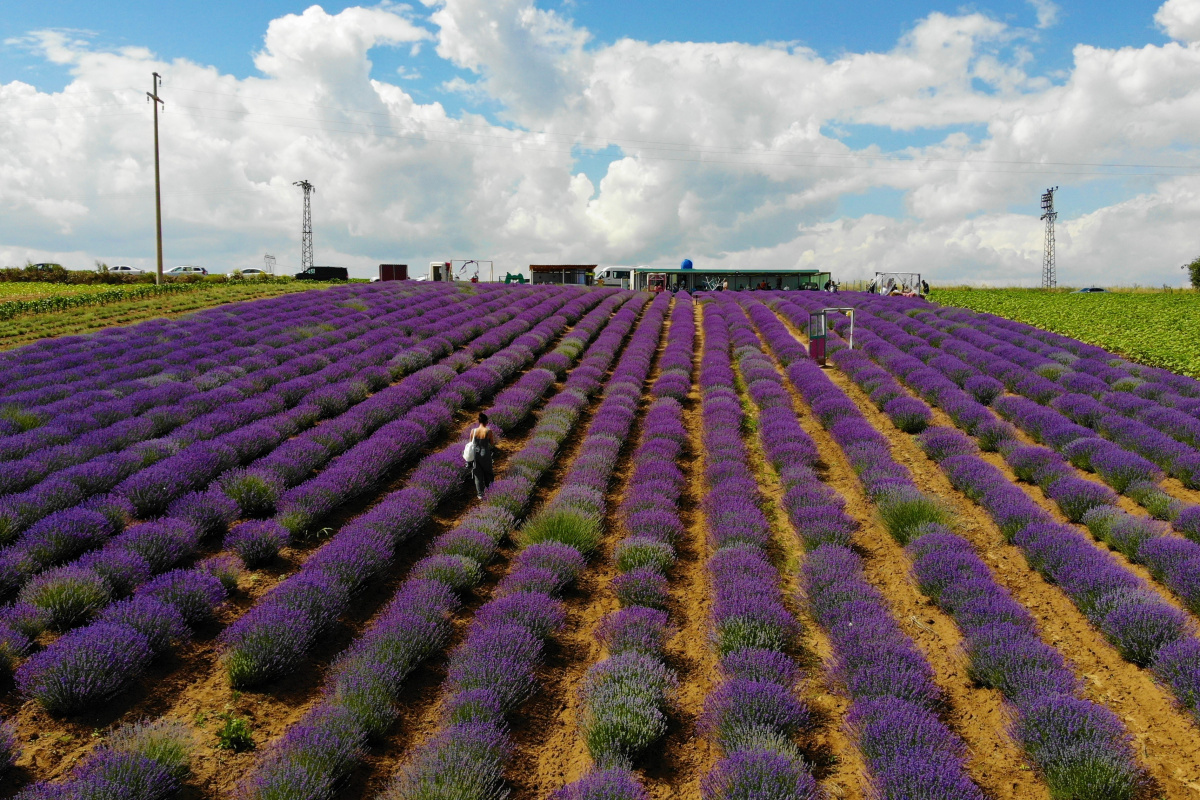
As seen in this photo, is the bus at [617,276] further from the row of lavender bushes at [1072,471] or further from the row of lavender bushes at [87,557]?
the row of lavender bushes at [87,557]

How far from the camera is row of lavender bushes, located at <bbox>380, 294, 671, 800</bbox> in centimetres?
348

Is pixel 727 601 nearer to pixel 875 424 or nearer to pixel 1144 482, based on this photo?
pixel 1144 482

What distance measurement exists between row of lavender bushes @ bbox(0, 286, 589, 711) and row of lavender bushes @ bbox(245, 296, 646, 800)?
41.1 inches

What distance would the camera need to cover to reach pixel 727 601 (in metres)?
5.19

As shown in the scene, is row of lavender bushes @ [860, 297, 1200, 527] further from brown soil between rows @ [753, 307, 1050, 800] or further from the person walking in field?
the person walking in field

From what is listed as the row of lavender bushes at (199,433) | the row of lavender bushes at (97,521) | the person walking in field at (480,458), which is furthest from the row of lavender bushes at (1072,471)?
the row of lavender bushes at (199,433)

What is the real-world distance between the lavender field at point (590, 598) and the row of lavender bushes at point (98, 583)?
0.03 metres

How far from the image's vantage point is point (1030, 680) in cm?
419

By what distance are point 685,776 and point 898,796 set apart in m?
1.15

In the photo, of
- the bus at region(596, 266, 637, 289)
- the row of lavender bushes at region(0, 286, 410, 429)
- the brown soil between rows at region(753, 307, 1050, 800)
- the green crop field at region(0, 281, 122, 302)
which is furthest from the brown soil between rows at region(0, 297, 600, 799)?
the bus at region(596, 266, 637, 289)

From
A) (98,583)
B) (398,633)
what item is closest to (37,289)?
(98,583)

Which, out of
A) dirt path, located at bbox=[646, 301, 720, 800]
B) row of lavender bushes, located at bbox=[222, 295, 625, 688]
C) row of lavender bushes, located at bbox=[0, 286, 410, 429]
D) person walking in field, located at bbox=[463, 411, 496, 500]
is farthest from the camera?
row of lavender bushes, located at bbox=[0, 286, 410, 429]

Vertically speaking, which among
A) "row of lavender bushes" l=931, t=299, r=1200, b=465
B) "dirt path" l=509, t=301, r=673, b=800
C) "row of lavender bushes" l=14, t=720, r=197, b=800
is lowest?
"dirt path" l=509, t=301, r=673, b=800

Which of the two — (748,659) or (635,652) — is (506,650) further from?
(748,659)
